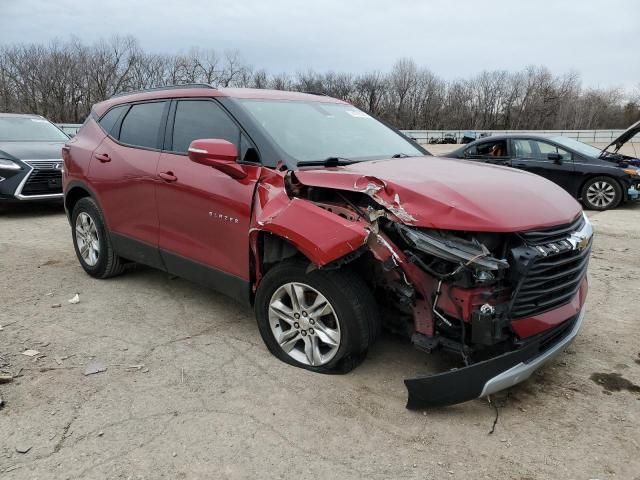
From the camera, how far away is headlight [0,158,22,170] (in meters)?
8.25

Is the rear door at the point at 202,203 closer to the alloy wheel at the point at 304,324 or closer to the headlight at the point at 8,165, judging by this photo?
the alloy wheel at the point at 304,324

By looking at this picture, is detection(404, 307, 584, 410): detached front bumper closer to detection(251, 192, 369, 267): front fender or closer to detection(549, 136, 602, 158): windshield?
detection(251, 192, 369, 267): front fender

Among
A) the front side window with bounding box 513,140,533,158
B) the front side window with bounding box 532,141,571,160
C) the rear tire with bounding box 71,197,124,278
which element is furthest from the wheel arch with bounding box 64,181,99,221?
the front side window with bounding box 532,141,571,160

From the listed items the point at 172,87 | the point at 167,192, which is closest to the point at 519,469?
the point at 167,192

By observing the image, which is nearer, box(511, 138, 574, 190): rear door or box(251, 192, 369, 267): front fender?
box(251, 192, 369, 267): front fender

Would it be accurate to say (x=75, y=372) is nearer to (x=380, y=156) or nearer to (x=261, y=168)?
(x=261, y=168)

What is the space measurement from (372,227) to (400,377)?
1096 mm

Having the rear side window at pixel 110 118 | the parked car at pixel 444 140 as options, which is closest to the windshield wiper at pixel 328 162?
the rear side window at pixel 110 118

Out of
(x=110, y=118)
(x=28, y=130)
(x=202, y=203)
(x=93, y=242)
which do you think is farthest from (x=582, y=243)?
(x=28, y=130)

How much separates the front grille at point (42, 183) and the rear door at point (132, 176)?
445 centimetres

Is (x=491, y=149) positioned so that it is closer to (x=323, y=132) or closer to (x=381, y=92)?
(x=323, y=132)

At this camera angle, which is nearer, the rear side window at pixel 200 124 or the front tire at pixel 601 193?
the rear side window at pixel 200 124

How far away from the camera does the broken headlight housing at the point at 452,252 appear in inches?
96.7

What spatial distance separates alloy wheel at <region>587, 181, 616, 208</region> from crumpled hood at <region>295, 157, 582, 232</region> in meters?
7.25
